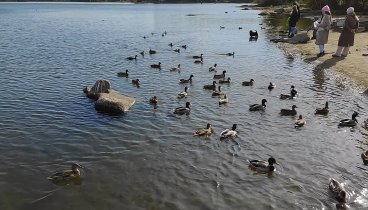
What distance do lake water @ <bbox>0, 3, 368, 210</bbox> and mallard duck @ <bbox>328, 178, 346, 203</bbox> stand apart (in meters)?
0.30

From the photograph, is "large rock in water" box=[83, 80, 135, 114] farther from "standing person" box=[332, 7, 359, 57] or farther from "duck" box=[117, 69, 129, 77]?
"standing person" box=[332, 7, 359, 57]

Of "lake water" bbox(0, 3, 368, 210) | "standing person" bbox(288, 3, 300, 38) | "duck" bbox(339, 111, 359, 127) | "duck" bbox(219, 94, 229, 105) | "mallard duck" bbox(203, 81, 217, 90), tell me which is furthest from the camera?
"standing person" bbox(288, 3, 300, 38)

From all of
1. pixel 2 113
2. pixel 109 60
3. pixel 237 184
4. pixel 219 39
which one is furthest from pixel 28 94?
pixel 219 39

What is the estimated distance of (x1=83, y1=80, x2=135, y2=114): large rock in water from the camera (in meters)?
22.8

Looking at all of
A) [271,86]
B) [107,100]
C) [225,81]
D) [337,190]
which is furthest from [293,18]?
[337,190]

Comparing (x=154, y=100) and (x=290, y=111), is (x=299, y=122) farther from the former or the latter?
(x=154, y=100)

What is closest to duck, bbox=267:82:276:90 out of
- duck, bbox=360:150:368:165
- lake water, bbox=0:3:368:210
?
lake water, bbox=0:3:368:210

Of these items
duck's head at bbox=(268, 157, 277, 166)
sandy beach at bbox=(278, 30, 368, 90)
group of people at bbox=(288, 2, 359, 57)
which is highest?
group of people at bbox=(288, 2, 359, 57)

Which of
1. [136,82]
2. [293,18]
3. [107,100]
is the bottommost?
[136,82]

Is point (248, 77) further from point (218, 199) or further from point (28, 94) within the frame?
point (218, 199)

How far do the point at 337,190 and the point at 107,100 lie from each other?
13396 mm

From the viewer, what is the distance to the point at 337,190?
14102mm

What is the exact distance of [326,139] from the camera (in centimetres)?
1948

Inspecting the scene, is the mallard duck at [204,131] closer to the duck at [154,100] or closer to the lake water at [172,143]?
the lake water at [172,143]
